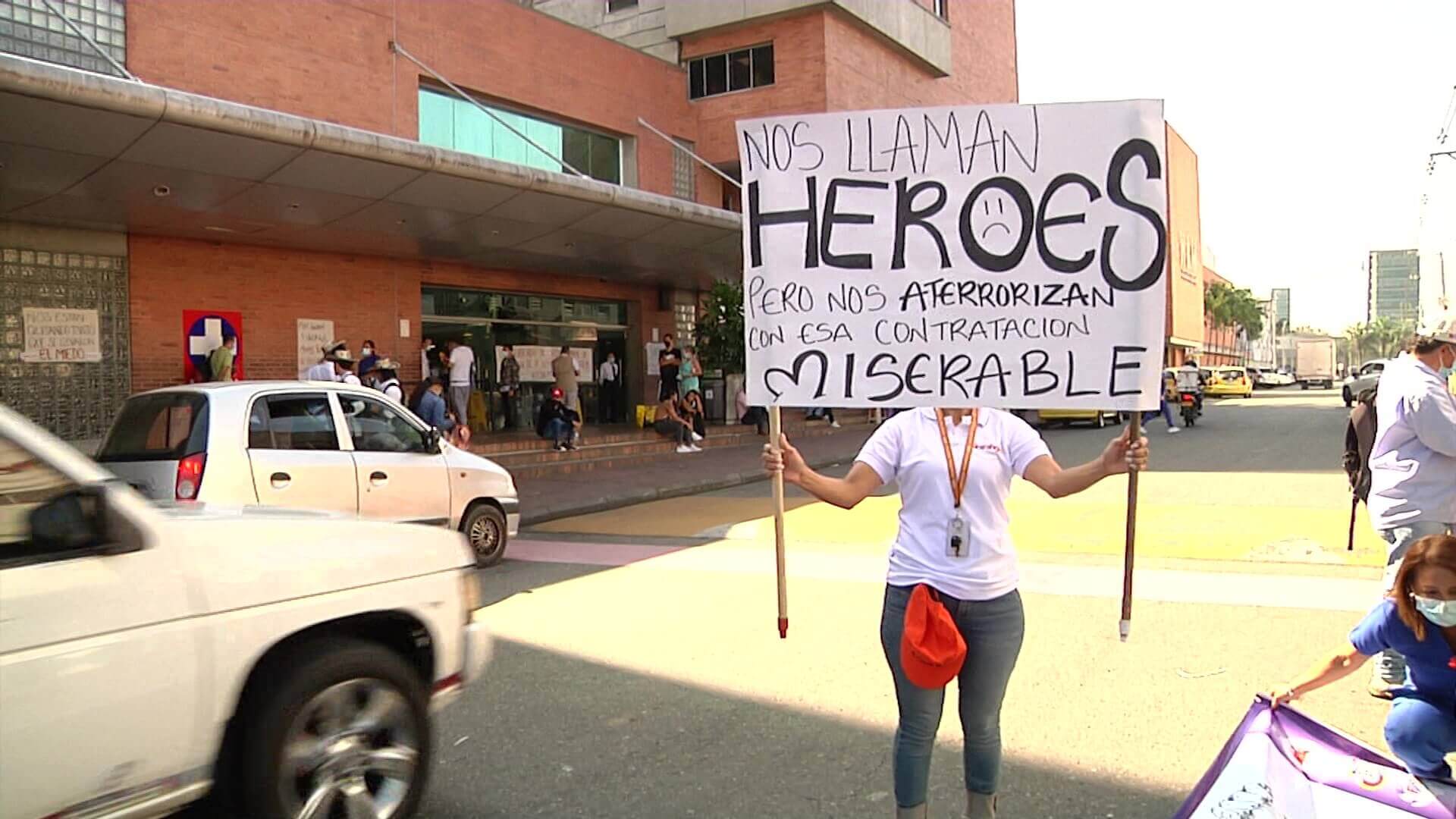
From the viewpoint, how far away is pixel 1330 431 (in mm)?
22828

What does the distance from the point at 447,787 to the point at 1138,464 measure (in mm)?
2983

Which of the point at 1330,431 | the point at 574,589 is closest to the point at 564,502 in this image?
the point at 574,589

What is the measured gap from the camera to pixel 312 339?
57.7 feet

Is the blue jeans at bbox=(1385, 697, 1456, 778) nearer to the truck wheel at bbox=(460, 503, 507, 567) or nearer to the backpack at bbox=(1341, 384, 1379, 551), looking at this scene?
the backpack at bbox=(1341, 384, 1379, 551)

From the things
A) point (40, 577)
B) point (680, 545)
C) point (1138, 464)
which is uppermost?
point (1138, 464)

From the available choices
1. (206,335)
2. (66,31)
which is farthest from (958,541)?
(66,31)

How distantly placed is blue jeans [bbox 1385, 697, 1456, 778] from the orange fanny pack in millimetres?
1794

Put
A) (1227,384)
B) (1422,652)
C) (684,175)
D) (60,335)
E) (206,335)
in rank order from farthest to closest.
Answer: (1227,384) → (684,175) → (206,335) → (60,335) → (1422,652)

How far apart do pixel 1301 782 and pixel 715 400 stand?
22338 millimetres

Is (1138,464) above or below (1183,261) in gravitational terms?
below

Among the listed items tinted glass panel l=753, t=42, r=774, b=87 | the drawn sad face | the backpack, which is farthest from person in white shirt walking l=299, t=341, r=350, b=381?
tinted glass panel l=753, t=42, r=774, b=87

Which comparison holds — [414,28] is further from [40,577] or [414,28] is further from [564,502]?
[40,577]

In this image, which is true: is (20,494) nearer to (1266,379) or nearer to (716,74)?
(716,74)

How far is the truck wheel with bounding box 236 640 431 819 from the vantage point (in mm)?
3156
